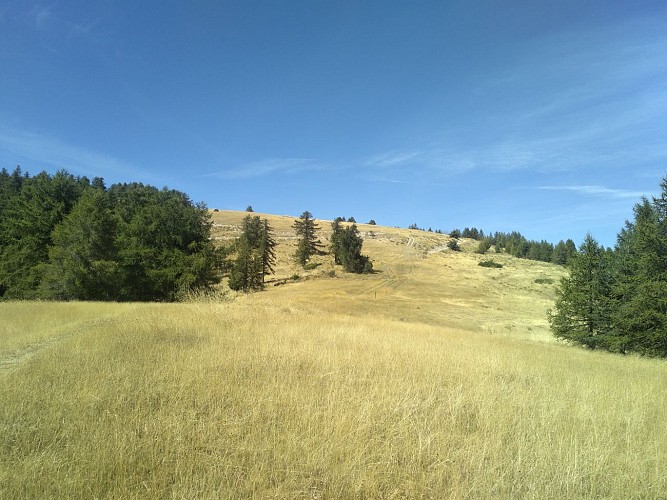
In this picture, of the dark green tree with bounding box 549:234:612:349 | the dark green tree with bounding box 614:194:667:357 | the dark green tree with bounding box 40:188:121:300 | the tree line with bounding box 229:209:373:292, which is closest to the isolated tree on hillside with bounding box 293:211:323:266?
the tree line with bounding box 229:209:373:292

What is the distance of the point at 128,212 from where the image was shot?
4244 cm

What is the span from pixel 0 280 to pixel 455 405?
41259 millimetres

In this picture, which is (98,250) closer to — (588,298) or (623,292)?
(588,298)

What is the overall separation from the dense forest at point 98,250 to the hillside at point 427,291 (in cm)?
A: 807

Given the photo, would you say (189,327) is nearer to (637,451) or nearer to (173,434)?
(173,434)

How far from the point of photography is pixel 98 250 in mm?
27750

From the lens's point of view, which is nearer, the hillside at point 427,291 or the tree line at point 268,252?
the hillside at point 427,291

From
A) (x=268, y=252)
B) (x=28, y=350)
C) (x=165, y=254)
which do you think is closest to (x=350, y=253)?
(x=268, y=252)

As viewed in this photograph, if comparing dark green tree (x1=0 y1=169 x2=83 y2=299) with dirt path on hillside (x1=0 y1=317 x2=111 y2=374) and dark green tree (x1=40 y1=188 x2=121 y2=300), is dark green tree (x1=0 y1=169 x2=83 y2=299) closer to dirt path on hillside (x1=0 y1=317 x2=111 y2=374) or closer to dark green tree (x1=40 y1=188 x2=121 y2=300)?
dark green tree (x1=40 y1=188 x2=121 y2=300)

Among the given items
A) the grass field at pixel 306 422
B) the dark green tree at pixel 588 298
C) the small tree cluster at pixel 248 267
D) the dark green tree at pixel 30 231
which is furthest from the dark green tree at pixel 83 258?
the dark green tree at pixel 588 298

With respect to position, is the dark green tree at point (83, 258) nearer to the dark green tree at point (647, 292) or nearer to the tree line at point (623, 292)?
the tree line at point (623, 292)

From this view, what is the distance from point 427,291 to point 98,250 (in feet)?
154

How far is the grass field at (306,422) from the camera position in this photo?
135 inches

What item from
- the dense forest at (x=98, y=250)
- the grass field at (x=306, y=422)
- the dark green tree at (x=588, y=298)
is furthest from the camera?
the dense forest at (x=98, y=250)
